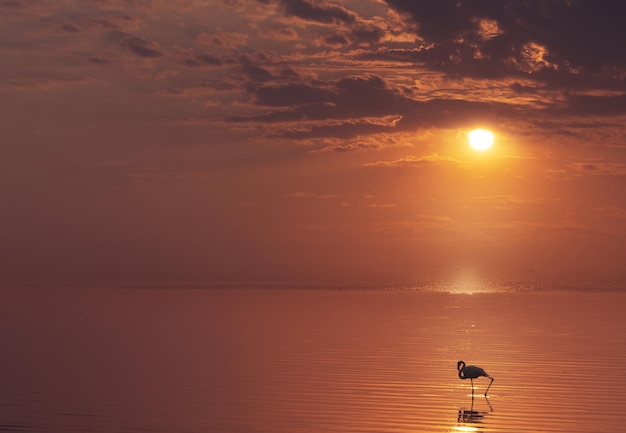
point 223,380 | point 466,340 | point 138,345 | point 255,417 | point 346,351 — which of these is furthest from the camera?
point 466,340

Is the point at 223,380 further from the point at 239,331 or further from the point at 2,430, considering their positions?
the point at 239,331

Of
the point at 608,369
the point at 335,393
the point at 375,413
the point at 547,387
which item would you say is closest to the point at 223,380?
the point at 335,393

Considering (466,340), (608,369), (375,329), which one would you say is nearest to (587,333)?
(466,340)

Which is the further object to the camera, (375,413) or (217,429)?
(375,413)

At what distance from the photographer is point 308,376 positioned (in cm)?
2678

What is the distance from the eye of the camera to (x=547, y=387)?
24.8 meters

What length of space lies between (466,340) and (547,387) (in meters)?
13.8

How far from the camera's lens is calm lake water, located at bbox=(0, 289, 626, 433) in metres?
20.4

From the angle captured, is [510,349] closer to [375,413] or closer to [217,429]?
[375,413]

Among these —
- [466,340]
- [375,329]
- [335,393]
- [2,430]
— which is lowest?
[2,430]

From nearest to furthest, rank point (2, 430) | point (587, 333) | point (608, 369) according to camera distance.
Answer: point (2, 430) → point (608, 369) → point (587, 333)

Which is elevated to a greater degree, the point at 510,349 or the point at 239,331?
the point at 239,331

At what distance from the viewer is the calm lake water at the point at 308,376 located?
20422mm

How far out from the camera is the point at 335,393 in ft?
77.3
